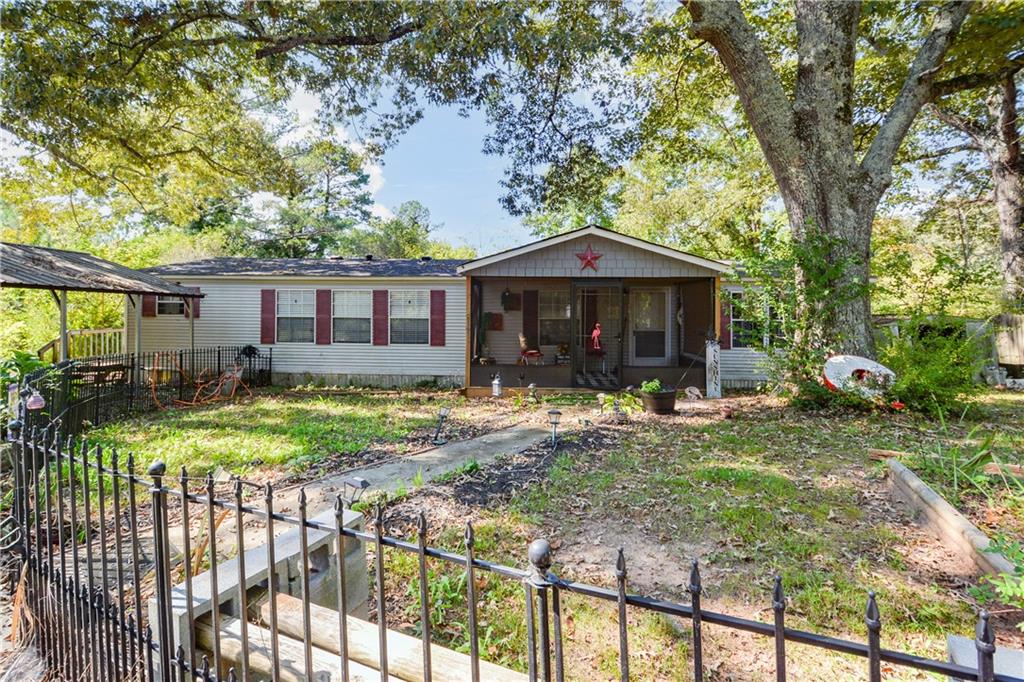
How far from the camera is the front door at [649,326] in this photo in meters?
14.3

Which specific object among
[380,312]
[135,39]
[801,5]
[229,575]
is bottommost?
[229,575]

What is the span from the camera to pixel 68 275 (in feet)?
31.9

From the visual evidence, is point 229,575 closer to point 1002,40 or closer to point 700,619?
point 700,619

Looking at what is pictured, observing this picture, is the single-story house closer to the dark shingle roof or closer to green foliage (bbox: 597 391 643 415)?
the dark shingle roof

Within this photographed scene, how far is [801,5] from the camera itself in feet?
30.1

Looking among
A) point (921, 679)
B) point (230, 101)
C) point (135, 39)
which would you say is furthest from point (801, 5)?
point (230, 101)

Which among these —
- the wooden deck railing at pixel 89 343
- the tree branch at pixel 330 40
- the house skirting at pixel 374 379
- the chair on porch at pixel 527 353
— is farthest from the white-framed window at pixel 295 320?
the tree branch at pixel 330 40

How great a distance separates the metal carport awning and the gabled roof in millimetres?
7261

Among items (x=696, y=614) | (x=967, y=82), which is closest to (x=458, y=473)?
(x=696, y=614)

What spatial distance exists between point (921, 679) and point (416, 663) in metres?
2.46

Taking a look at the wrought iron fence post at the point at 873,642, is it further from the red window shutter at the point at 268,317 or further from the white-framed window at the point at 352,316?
the red window shutter at the point at 268,317

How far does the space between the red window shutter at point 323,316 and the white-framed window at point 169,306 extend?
3.89 m

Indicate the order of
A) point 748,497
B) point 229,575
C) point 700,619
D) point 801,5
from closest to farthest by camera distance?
point 700,619, point 229,575, point 748,497, point 801,5

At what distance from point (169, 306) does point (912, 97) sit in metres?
18.0
